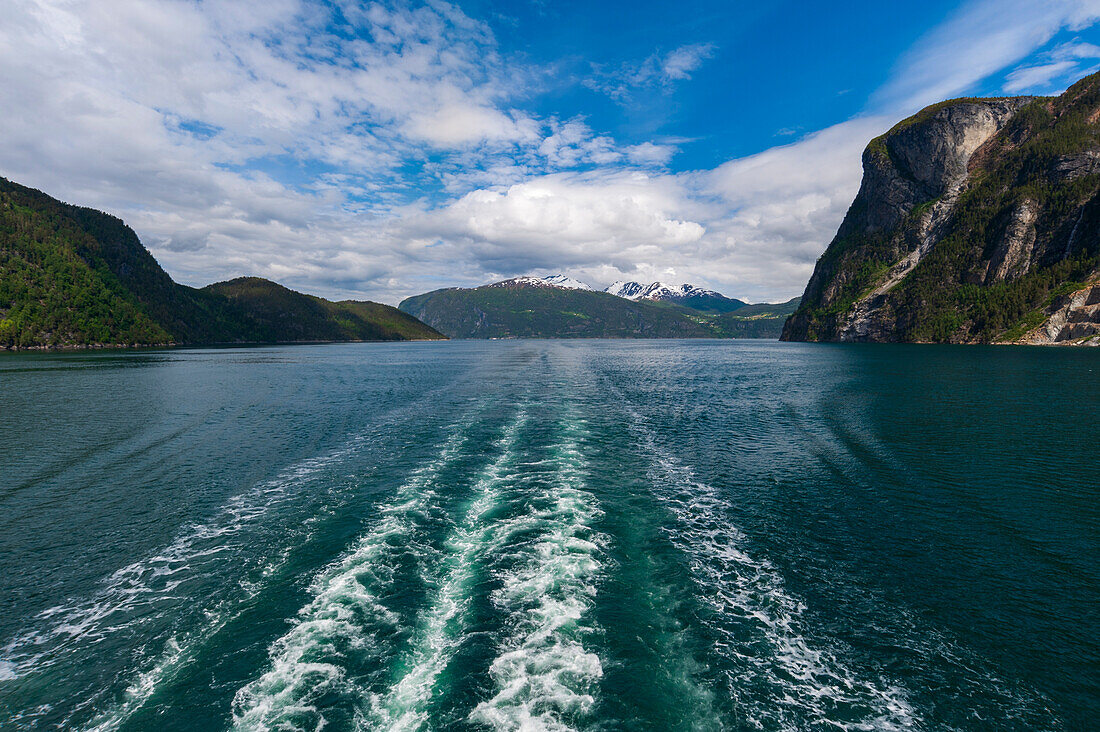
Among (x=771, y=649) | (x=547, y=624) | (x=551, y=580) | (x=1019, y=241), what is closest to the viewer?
(x=771, y=649)

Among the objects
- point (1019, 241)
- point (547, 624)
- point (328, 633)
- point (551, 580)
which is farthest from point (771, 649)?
point (1019, 241)

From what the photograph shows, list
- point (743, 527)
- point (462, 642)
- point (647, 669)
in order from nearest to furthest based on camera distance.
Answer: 1. point (647, 669)
2. point (462, 642)
3. point (743, 527)

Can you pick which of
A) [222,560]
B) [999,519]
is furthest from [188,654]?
[999,519]

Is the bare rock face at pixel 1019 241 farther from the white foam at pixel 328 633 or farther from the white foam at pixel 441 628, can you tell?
the white foam at pixel 328 633

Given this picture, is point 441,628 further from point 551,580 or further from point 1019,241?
point 1019,241

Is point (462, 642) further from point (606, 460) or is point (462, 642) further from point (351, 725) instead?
point (606, 460)

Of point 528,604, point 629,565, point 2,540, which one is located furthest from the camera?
point 2,540

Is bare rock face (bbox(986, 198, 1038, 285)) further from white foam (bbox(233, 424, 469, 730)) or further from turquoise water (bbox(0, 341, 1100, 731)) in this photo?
white foam (bbox(233, 424, 469, 730))
